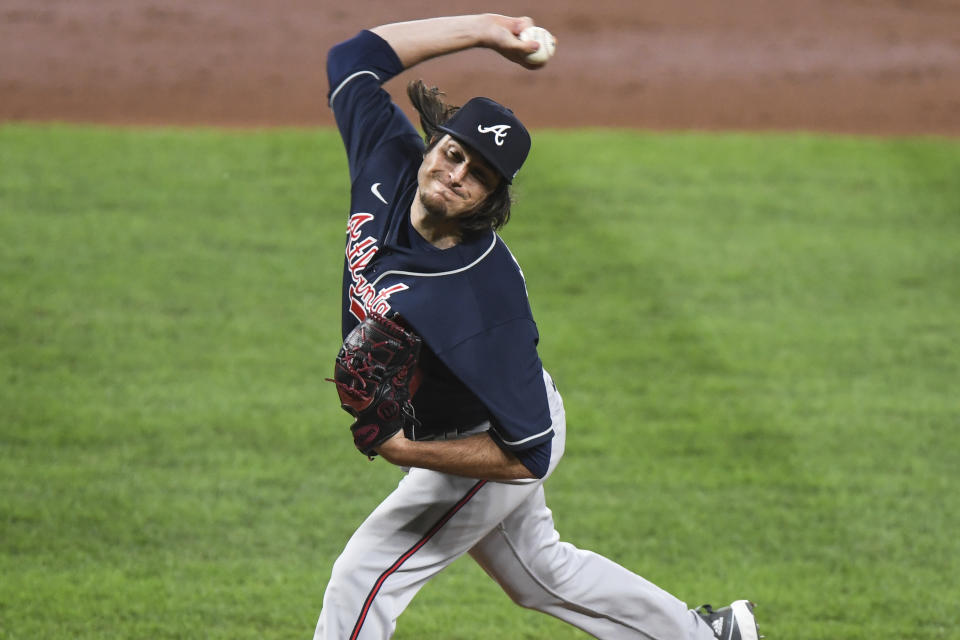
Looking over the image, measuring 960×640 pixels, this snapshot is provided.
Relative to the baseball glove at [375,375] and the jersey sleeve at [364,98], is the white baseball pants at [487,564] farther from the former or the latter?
the jersey sleeve at [364,98]

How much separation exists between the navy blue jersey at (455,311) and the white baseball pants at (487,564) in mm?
216

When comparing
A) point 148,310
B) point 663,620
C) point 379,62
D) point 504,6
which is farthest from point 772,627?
point 504,6

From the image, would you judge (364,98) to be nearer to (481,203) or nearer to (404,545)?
(481,203)

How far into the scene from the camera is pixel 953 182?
8742mm

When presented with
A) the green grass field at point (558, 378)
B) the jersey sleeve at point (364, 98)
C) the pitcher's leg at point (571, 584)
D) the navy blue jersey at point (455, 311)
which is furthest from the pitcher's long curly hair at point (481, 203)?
the green grass field at point (558, 378)

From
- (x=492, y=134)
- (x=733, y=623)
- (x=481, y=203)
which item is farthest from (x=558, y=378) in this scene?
(x=492, y=134)

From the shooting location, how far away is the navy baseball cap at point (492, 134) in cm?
321

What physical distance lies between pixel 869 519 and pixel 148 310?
13.3ft

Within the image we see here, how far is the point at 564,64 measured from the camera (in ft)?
35.5

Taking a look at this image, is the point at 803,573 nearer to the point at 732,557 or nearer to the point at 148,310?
the point at 732,557

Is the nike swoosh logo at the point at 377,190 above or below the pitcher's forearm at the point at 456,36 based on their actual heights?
below

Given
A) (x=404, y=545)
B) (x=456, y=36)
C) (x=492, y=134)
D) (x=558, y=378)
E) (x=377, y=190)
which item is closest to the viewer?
(x=492, y=134)

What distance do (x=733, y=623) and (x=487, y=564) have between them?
2.85 ft

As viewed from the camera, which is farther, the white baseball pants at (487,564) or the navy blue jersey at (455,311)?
the white baseball pants at (487,564)
